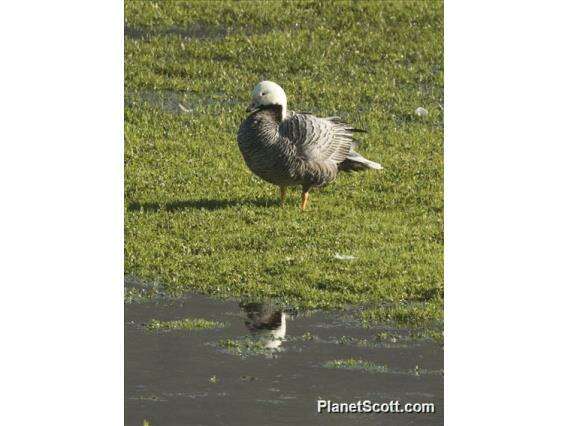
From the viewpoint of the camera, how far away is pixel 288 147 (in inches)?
712

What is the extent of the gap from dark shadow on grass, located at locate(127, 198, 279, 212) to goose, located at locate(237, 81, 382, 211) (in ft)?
1.37

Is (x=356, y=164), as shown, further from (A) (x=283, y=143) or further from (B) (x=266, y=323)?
(B) (x=266, y=323)

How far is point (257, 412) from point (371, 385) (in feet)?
4.52

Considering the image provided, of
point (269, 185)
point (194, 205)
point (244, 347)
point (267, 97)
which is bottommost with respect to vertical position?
point (244, 347)

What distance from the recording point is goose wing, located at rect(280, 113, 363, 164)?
1819 centimetres

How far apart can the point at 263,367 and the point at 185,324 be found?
148 cm

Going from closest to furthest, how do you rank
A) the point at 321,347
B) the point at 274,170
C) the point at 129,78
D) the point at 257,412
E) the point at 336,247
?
the point at 257,412 < the point at 321,347 < the point at 336,247 < the point at 274,170 < the point at 129,78

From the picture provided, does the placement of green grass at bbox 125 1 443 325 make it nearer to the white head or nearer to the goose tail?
the goose tail

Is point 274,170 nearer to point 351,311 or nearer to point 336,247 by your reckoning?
point 336,247

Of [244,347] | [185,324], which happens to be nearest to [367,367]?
[244,347]

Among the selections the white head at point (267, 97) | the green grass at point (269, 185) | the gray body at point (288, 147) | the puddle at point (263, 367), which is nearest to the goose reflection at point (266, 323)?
the puddle at point (263, 367)

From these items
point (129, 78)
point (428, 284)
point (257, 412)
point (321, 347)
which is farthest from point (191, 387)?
point (129, 78)

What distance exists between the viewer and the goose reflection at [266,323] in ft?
47.6

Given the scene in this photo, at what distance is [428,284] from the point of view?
51.9 ft
